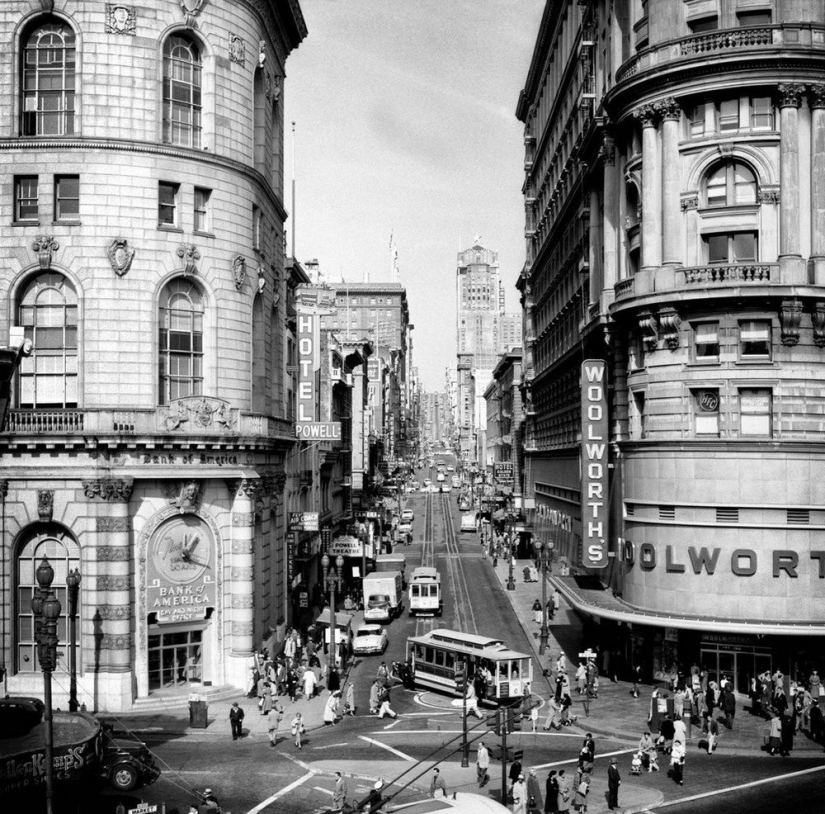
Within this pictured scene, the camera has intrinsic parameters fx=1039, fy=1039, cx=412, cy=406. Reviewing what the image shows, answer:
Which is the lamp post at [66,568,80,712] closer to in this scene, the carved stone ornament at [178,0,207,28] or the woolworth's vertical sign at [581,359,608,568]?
the woolworth's vertical sign at [581,359,608,568]

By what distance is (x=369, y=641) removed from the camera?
2029 inches

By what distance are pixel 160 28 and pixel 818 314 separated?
2817cm

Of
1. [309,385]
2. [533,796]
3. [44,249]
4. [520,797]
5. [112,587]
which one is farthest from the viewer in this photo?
[309,385]

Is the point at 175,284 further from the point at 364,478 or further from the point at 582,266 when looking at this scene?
Answer: the point at 364,478

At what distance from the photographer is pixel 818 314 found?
40.2 meters

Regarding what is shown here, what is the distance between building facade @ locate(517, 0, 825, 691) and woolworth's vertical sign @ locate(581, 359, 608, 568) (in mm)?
64

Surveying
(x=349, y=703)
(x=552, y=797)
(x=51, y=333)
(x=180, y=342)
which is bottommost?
(x=349, y=703)

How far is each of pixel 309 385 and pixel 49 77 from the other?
1866cm

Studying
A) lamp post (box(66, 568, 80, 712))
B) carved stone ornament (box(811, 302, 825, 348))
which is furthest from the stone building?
carved stone ornament (box(811, 302, 825, 348))

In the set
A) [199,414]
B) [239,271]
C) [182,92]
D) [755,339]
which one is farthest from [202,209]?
[755,339]

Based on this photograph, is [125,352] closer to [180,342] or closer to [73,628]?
[180,342]

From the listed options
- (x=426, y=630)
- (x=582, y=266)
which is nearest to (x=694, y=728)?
(x=426, y=630)

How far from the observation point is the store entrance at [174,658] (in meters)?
40.7

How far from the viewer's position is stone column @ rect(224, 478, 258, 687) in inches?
1663
